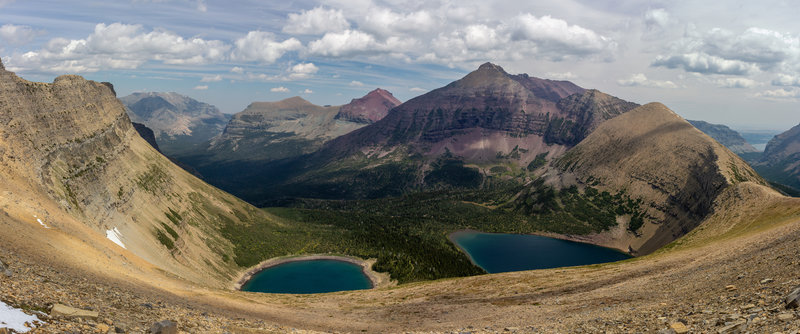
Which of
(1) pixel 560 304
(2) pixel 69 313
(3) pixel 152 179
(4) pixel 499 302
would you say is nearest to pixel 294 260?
(3) pixel 152 179

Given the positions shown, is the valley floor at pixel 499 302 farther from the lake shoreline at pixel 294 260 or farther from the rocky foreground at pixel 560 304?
the lake shoreline at pixel 294 260

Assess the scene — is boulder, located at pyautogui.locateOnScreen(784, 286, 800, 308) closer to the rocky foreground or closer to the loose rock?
the rocky foreground

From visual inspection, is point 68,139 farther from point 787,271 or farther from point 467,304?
point 787,271

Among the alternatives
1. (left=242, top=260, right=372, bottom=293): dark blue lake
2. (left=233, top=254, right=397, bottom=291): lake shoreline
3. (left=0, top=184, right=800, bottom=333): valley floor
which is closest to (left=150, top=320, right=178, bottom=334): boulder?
(left=0, top=184, right=800, bottom=333): valley floor

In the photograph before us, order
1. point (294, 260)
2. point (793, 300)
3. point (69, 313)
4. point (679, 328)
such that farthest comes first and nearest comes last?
point (294, 260) < point (679, 328) < point (793, 300) < point (69, 313)

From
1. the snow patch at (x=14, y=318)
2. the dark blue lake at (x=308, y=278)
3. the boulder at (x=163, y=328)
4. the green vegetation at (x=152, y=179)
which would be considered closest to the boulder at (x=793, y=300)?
the boulder at (x=163, y=328)

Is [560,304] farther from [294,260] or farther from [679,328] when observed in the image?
[294,260]
